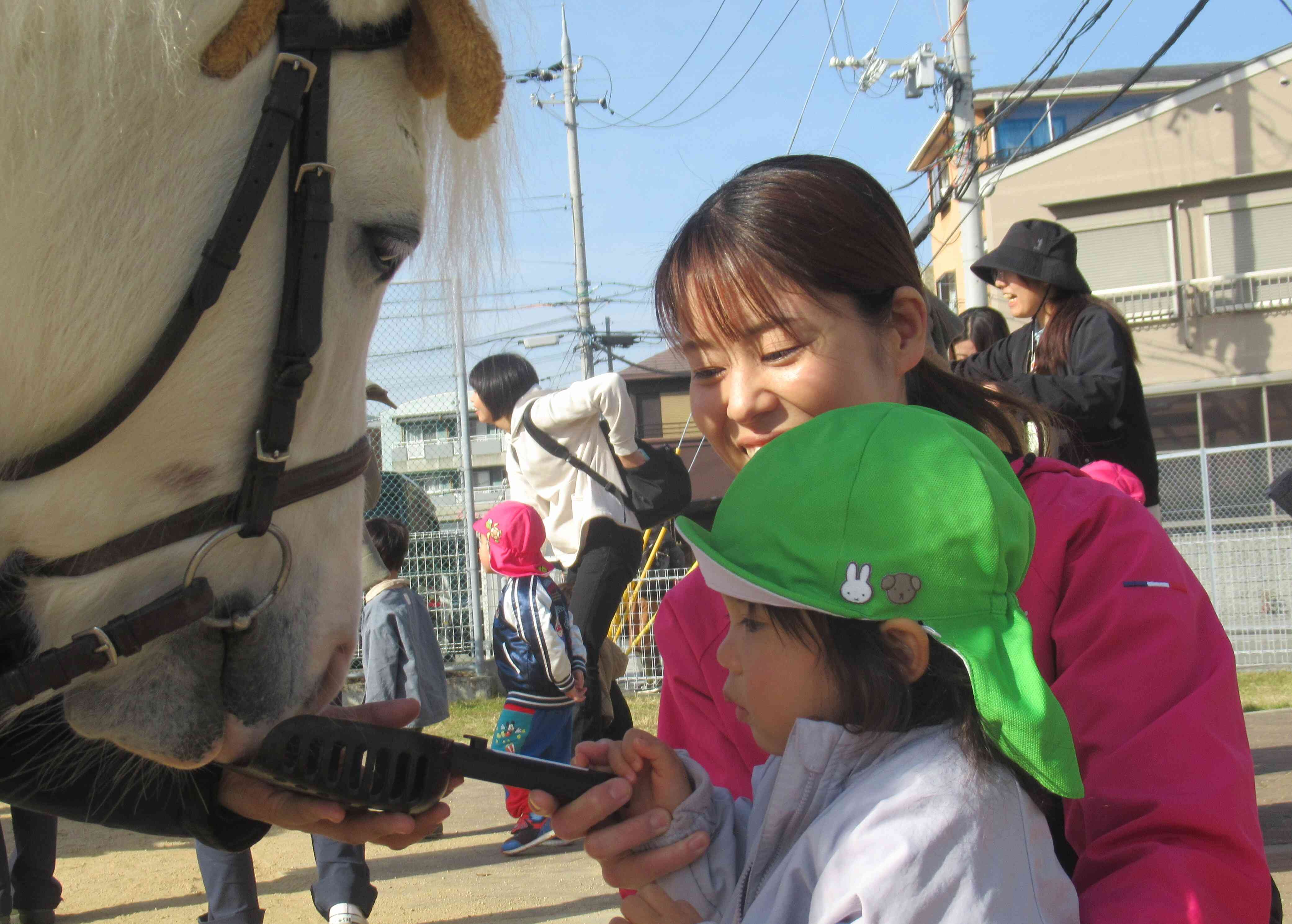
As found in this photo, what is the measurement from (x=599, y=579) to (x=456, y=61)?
344 centimetres

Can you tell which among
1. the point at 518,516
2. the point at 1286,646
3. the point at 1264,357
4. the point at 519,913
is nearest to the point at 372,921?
the point at 519,913

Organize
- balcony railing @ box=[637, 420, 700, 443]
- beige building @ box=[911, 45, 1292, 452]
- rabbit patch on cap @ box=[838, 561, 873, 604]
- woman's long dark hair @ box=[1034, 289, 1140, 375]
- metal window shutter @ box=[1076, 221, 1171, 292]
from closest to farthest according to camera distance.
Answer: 1. rabbit patch on cap @ box=[838, 561, 873, 604]
2. woman's long dark hair @ box=[1034, 289, 1140, 375]
3. beige building @ box=[911, 45, 1292, 452]
4. metal window shutter @ box=[1076, 221, 1171, 292]
5. balcony railing @ box=[637, 420, 700, 443]

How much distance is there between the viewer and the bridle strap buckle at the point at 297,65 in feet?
4.36

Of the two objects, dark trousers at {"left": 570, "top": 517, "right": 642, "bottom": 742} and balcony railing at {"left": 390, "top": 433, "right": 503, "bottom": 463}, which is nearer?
dark trousers at {"left": 570, "top": 517, "right": 642, "bottom": 742}

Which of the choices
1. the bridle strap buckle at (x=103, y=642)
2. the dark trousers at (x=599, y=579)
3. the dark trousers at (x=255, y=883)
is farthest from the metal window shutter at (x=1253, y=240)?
the bridle strap buckle at (x=103, y=642)

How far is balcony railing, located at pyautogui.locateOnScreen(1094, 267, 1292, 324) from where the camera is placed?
58.9 ft

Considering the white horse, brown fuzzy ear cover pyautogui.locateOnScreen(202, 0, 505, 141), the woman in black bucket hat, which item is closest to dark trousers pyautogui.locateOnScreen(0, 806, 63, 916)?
the white horse

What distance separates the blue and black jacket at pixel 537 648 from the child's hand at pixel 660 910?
3.26m

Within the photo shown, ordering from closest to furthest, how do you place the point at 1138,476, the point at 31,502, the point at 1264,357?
the point at 31,502, the point at 1138,476, the point at 1264,357

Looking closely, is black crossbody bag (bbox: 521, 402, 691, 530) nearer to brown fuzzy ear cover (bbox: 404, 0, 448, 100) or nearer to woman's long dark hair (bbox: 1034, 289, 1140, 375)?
woman's long dark hair (bbox: 1034, 289, 1140, 375)

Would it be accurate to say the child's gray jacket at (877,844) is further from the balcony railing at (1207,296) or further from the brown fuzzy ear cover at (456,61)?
the balcony railing at (1207,296)

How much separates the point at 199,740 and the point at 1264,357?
2016 centimetres

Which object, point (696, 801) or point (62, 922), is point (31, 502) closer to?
point (696, 801)

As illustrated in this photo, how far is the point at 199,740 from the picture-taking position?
1363mm
